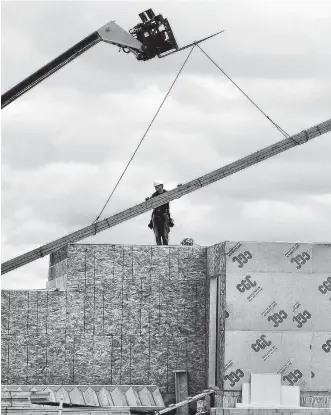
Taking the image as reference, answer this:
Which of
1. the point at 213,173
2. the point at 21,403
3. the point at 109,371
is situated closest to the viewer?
the point at 21,403

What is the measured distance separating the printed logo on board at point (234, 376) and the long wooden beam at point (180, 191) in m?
3.62

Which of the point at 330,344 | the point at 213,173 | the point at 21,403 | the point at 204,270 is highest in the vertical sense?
the point at 213,173

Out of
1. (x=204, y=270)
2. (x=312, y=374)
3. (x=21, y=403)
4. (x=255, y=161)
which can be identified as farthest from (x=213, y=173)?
(x=21, y=403)

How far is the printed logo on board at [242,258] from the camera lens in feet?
72.2

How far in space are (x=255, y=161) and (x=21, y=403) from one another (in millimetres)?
6516

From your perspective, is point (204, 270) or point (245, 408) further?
point (204, 270)

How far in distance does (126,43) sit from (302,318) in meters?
6.63

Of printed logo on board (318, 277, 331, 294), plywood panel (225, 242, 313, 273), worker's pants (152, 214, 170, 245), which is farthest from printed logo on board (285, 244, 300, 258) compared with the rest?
worker's pants (152, 214, 170, 245)

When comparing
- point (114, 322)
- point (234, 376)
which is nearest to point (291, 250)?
point (234, 376)

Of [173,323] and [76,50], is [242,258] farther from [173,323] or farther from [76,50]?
[76,50]

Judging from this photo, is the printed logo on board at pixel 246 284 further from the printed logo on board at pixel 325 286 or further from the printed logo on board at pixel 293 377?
the printed logo on board at pixel 293 377

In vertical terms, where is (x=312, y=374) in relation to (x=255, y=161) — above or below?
below

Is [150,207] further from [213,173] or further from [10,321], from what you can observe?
[10,321]

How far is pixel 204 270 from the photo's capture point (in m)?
23.7
